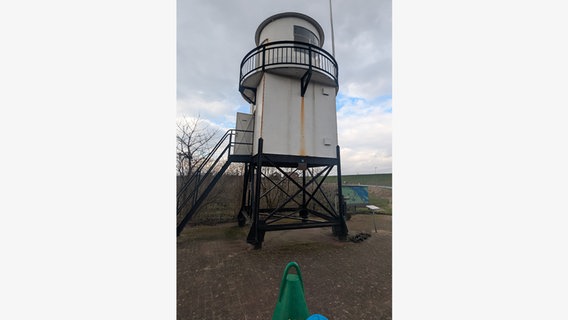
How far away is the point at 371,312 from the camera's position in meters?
2.71

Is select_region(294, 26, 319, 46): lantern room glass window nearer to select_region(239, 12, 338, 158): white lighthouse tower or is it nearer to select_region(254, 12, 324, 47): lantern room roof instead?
select_region(239, 12, 338, 158): white lighthouse tower

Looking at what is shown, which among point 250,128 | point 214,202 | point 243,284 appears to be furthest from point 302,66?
point 214,202

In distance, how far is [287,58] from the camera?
5.83 metres

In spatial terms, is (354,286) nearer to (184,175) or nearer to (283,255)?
(283,255)

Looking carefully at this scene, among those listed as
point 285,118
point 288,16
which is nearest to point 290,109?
point 285,118

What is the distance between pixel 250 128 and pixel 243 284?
4788 mm

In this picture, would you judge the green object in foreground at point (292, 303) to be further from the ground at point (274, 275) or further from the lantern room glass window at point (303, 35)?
the lantern room glass window at point (303, 35)

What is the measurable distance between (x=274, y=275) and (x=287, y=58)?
5.72m

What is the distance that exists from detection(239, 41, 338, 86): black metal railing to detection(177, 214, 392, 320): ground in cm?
513

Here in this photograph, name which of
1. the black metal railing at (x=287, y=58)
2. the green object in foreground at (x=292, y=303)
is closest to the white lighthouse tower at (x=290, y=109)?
the black metal railing at (x=287, y=58)

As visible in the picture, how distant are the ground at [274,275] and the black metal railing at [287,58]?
5134mm

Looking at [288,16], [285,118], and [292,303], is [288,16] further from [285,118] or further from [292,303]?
[292,303]

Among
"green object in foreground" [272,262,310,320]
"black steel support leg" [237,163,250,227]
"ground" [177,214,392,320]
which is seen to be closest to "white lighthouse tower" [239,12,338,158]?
"black steel support leg" [237,163,250,227]

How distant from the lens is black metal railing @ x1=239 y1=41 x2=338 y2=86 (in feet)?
18.6
